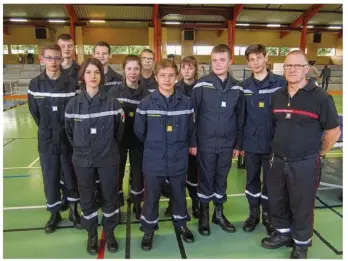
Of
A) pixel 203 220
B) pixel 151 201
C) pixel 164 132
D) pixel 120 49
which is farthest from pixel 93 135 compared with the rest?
pixel 120 49

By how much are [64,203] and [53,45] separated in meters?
2.18

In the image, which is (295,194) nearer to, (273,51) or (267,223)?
(267,223)

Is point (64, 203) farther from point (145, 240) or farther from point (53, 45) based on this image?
point (53, 45)

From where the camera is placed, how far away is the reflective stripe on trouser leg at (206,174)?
3.33 metres

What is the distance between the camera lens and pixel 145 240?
318 cm

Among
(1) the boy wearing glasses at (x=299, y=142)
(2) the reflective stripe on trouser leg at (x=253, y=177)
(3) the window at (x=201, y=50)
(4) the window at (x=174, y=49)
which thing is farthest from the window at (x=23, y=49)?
(1) the boy wearing glasses at (x=299, y=142)

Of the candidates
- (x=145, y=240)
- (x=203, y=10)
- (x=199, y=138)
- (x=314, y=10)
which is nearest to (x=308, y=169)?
(x=199, y=138)

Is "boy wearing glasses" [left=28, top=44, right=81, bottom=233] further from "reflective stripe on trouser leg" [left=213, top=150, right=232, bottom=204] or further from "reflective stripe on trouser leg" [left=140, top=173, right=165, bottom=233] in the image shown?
"reflective stripe on trouser leg" [left=213, top=150, right=232, bottom=204]

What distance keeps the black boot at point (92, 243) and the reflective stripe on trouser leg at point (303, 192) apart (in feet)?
6.82

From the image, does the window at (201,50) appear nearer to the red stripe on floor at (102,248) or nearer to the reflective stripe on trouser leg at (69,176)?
the reflective stripe on trouser leg at (69,176)

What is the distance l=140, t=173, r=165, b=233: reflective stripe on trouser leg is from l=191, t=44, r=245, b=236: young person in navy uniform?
1.99 feet

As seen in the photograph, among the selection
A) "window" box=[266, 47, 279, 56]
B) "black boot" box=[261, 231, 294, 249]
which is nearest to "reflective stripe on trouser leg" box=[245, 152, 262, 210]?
"black boot" box=[261, 231, 294, 249]

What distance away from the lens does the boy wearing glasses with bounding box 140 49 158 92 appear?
3752 mm

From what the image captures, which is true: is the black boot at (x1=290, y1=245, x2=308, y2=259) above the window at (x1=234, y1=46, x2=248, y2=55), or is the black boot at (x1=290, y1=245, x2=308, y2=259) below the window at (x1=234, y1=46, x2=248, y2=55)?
below
